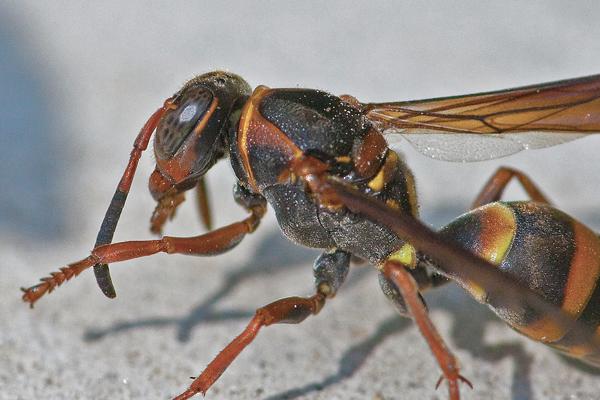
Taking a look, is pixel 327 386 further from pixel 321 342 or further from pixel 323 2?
pixel 323 2

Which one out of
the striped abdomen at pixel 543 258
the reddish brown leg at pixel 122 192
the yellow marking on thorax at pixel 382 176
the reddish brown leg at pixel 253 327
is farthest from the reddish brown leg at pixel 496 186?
the reddish brown leg at pixel 122 192

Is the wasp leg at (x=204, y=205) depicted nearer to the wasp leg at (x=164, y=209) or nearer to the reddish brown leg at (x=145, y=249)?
the wasp leg at (x=164, y=209)

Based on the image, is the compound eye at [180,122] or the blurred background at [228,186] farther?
the blurred background at [228,186]

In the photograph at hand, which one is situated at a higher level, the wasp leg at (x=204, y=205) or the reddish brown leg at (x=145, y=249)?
the wasp leg at (x=204, y=205)

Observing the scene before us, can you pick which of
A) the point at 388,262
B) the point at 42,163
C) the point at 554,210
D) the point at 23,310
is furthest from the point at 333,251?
the point at 42,163

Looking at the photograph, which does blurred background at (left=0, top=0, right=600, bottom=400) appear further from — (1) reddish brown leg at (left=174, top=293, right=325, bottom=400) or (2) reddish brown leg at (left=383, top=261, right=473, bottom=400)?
(2) reddish brown leg at (left=383, top=261, right=473, bottom=400)

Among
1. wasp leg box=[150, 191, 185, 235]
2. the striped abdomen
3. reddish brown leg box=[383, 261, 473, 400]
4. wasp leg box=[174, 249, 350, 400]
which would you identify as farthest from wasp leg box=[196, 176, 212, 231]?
the striped abdomen
